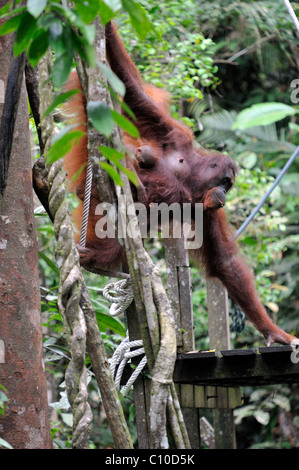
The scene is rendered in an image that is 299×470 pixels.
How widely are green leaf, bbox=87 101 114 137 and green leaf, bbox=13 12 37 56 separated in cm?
14

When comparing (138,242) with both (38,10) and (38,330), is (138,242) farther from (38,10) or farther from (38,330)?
(38,10)

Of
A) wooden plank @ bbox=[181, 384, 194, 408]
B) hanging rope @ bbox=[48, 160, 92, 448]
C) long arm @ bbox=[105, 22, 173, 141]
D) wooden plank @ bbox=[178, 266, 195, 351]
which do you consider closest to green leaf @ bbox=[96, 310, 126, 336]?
wooden plank @ bbox=[178, 266, 195, 351]

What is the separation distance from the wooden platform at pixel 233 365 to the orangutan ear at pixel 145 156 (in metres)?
0.89

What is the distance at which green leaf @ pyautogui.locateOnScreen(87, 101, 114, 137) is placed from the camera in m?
0.83

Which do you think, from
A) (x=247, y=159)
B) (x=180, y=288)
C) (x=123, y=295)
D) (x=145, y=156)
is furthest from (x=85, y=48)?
(x=247, y=159)

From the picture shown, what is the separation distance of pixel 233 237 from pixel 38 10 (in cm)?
246

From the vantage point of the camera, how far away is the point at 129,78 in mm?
2434

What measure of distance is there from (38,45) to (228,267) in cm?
232

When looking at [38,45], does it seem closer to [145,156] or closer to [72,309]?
[72,309]

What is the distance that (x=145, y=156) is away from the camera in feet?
8.89

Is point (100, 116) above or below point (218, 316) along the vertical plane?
above

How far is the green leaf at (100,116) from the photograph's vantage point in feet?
2.72

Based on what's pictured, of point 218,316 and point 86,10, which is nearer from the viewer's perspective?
point 86,10

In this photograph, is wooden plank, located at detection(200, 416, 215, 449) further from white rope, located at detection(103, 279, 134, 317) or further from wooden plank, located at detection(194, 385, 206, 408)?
white rope, located at detection(103, 279, 134, 317)
